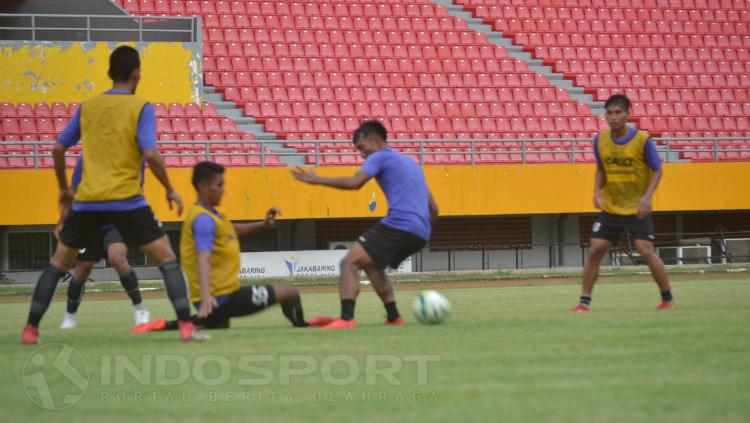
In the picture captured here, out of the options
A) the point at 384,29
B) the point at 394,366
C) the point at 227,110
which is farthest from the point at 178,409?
the point at 384,29

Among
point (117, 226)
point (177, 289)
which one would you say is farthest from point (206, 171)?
point (177, 289)

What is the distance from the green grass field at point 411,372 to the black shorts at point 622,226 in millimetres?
1190

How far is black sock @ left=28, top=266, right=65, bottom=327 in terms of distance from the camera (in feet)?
27.7

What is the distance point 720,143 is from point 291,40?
38.2 ft

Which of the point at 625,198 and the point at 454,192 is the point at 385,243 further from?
the point at 454,192

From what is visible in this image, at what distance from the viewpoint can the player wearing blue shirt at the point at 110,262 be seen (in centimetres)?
1063

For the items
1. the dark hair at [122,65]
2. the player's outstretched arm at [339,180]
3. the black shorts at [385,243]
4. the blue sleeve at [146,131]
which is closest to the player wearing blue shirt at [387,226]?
the black shorts at [385,243]

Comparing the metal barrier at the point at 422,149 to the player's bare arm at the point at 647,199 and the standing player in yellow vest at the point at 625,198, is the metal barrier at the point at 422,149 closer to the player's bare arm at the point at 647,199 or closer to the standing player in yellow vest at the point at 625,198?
the standing player in yellow vest at the point at 625,198

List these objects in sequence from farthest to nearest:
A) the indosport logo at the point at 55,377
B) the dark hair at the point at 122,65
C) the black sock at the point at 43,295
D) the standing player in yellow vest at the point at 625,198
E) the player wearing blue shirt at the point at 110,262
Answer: the standing player in yellow vest at the point at 625,198 < the player wearing blue shirt at the point at 110,262 < the black sock at the point at 43,295 < the dark hair at the point at 122,65 < the indosport logo at the point at 55,377

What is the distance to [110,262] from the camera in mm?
10570

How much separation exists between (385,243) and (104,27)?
20025 millimetres

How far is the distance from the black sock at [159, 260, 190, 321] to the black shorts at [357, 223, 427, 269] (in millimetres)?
1814

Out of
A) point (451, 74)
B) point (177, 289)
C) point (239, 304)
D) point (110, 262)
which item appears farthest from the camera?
point (451, 74)

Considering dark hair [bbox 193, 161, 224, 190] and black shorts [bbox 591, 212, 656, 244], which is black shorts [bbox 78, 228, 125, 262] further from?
black shorts [bbox 591, 212, 656, 244]
